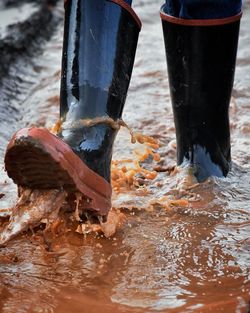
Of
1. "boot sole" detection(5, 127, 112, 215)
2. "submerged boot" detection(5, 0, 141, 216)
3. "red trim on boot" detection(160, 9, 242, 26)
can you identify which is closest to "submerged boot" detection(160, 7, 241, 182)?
"red trim on boot" detection(160, 9, 242, 26)

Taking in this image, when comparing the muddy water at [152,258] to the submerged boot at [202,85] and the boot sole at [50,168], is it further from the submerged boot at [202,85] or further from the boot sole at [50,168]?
the boot sole at [50,168]

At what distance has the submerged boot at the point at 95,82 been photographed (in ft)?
6.73

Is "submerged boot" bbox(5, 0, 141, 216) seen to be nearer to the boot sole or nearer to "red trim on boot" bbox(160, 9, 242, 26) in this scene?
the boot sole

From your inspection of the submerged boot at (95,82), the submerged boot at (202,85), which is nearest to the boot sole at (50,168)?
the submerged boot at (95,82)

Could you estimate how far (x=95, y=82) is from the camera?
2.11m

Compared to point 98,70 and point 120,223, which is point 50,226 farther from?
point 98,70

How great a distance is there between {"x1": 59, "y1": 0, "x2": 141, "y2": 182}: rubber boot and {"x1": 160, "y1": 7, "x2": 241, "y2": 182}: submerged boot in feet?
1.09

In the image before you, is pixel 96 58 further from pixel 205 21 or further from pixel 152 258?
pixel 152 258

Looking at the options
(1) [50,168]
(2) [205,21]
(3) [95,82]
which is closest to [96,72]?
(3) [95,82]

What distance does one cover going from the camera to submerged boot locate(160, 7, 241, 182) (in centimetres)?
242

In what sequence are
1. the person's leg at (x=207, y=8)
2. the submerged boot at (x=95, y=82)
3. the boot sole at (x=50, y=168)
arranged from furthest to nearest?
the person's leg at (x=207, y=8), the submerged boot at (x=95, y=82), the boot sole at (x=50, y=168)

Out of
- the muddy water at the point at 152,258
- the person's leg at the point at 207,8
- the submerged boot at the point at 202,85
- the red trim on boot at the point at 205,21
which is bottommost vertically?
the muddy water at the point at 152,258

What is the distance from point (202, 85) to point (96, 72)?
1.75 ft

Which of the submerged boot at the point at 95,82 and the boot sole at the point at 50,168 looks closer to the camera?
the boot sole at the point at 50,168
